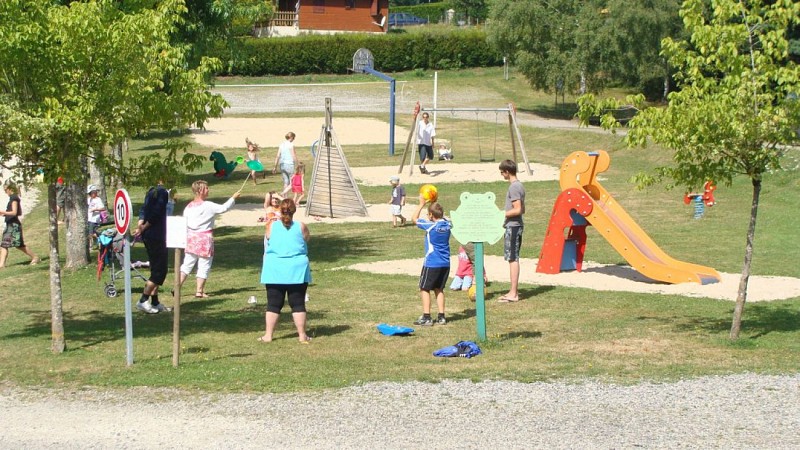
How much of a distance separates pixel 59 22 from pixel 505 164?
234 inches

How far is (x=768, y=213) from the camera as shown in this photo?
23281 mm

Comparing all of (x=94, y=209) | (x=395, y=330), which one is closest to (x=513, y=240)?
(x=395, y=330)

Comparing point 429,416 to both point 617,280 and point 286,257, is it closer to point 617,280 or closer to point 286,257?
point 286,257

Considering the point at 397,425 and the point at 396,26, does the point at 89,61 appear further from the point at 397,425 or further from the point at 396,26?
the point at 396,26

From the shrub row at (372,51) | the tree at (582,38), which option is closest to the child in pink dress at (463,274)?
the tree at (582,38)

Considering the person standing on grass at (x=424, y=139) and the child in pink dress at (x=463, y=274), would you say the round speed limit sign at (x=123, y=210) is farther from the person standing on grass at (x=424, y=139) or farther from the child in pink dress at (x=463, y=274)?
the person standing on grass at (x=424, y=139)

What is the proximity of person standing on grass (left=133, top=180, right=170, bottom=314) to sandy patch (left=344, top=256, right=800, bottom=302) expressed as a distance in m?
4.06

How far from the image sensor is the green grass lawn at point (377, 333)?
10680 mm

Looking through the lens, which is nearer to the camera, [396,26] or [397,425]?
[397,425]

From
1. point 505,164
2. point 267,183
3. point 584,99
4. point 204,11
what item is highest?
point 204,11

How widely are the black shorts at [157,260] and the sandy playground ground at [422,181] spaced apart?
418cm

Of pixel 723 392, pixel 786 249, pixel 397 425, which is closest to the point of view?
pixel 397 425

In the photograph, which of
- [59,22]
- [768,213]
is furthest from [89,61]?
[768,213]

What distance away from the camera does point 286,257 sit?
463 inches
